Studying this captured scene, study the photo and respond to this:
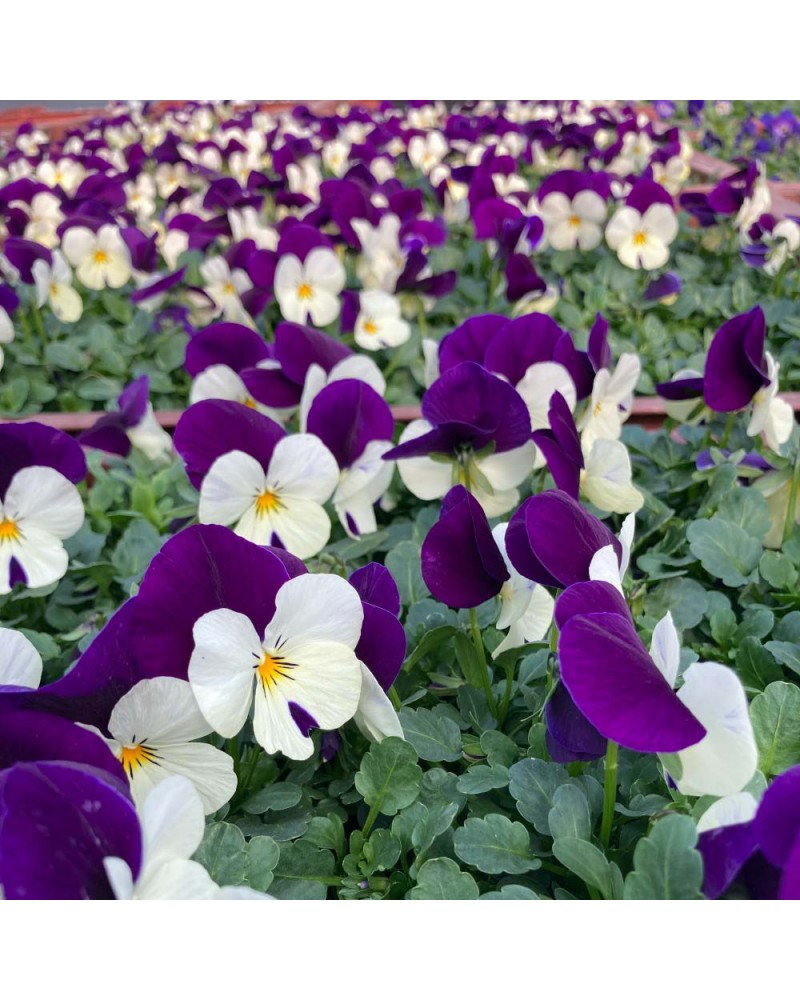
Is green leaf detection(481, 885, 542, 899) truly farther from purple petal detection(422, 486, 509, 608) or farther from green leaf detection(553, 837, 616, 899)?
purple petal detection(422, 486, 509, 608)

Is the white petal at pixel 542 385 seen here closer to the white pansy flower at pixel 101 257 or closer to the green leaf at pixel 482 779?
the green leaf at pixel 482 779

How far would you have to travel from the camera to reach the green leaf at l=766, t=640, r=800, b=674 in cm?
92

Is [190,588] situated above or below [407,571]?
above

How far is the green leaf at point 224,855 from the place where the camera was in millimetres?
651

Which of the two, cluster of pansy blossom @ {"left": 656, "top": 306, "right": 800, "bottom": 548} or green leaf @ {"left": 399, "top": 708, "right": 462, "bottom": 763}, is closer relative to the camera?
green leaf @ {"left": 399, "top": 708, "right": 462, "bottom": 763}

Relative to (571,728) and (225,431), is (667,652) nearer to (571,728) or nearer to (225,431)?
(571,728)

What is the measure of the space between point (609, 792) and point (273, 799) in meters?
0.29

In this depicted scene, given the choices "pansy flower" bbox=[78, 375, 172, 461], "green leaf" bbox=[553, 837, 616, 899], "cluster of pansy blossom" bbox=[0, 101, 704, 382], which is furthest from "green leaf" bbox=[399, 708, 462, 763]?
"cluster of pansy blossom" bbox=[0, 101, 704, 382]

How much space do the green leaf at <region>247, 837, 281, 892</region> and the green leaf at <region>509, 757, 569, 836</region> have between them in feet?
0.63

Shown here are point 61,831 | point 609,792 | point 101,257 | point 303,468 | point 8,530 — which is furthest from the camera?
point 101,257

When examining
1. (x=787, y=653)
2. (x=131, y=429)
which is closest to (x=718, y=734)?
(x=787, y=653)

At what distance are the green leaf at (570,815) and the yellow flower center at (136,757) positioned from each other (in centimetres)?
29

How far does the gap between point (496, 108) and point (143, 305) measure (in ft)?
10.4

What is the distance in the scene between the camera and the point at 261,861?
68 centimetres
